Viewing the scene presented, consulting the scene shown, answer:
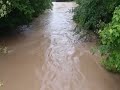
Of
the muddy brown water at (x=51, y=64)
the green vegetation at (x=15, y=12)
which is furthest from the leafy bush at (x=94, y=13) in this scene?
the green vegetation at (x=15, y=12)

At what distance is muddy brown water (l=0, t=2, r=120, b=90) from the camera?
6621 mm

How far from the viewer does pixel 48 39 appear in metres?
9.83

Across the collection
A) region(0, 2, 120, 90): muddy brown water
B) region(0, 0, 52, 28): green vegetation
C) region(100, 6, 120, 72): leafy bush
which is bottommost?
region(0, 2, 120, 90): muddy brown water

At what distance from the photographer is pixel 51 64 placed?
7.73 m

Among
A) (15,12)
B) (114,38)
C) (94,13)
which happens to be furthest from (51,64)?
(114,38)

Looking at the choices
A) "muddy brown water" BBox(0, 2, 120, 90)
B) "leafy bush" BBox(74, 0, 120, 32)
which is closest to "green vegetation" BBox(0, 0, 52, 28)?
"muddy brown water" BBox(0, 2, 120, 90)

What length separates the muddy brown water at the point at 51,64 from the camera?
21.7 ft

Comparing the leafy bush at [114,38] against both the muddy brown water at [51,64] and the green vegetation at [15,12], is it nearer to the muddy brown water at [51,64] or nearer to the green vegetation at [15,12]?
the muddy brown water at [51,64]

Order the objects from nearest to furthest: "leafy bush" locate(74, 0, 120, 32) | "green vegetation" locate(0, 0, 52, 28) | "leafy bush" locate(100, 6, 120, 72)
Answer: "leafy bush" locate(100, 6, 120, 72) → "green vegetation" locate(0, 0, 52, 28) → "leafy bush" locate(74, 0, 120, 32)

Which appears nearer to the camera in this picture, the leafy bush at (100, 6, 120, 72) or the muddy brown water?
the leafy bush at (100, 6, 120, 72)

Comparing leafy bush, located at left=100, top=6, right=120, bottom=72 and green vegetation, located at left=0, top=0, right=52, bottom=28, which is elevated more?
leafy bush, located at left=100, top=6, right=120, bottom=72

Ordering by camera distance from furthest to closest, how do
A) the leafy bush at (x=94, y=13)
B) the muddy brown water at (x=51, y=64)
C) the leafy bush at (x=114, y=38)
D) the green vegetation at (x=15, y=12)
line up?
the leafy bush at (x=94, y=13)
the green vegetation at (x=15, y=12)
the muddy brown water at (x=51, y=64)
the leafy bush at (x=114, y=38)

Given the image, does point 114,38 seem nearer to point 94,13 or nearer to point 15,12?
point 94,13

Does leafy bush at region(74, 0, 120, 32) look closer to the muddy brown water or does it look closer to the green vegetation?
the muddy brown water
